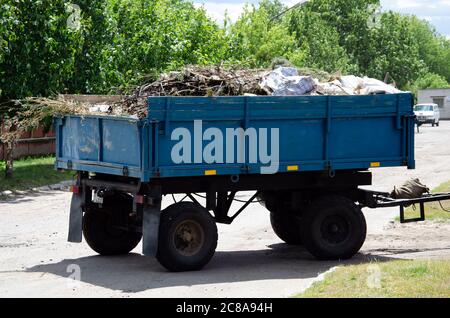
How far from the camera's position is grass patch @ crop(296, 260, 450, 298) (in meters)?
10.9

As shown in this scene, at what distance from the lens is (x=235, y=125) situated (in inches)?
545

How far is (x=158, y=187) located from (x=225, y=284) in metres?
1.71

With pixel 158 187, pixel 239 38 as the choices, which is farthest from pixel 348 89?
pixel 239 38

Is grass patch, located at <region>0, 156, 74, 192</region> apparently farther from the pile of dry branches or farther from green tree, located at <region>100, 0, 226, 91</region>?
the pile of dry branches

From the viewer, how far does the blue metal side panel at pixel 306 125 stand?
1342 cm

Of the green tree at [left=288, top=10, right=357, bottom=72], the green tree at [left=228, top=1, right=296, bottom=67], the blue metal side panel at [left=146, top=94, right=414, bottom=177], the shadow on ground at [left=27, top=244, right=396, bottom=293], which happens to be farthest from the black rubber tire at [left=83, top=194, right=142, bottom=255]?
the green tree at [left=288, top=10, right=357, bottom=72]

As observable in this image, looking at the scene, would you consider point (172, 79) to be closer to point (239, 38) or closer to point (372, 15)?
point (239, 38)

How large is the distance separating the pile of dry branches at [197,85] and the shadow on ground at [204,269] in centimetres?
224

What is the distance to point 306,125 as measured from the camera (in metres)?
14.4

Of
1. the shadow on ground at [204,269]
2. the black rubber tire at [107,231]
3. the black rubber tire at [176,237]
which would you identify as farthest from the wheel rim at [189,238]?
the black rubber tire at [107,231]

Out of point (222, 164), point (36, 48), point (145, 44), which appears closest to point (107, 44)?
point (145, 44)

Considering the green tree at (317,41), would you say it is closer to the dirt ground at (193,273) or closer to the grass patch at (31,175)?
the grass patch at (31,175)

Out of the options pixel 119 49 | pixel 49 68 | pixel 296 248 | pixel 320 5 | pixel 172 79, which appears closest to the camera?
pixel 172 79

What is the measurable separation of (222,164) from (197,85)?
60.9 inches
